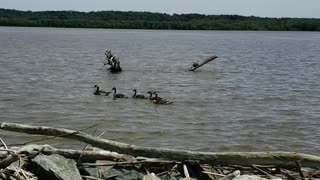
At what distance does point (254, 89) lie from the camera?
21.2 meters

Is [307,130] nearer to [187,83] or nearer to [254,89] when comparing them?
[254,89]

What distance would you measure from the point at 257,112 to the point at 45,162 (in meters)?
10.5

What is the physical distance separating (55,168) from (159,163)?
1.14 meters

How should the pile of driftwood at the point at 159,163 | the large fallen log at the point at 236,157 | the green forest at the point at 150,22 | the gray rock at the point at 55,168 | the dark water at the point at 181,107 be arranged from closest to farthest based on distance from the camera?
the gray rock at the point at 55,168 → the pile of driftwood at the point at 159,163 → the large fallen log at the point at 236,157 → the dark water at the point at 181,107 → the green forest at the point at 150,22

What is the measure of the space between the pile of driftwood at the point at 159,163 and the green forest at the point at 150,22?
115 metres

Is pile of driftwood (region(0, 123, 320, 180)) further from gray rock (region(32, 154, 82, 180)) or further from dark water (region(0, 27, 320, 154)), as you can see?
dark water (region(0, 27, 320, 154))

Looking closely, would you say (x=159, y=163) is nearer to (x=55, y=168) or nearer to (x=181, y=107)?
(x=55, y=168)

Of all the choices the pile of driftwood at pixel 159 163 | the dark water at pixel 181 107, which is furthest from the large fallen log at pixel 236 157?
the dark water at pixel 181 107

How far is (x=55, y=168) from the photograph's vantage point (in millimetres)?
5477

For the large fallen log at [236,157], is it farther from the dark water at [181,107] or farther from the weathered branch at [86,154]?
the dark water at [181,107]

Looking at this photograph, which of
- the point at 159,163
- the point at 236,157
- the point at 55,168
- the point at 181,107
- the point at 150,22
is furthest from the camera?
the point at 150,22

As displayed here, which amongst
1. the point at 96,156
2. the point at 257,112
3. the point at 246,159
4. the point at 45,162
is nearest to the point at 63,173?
the point at 45,162

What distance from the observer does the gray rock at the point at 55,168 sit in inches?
213

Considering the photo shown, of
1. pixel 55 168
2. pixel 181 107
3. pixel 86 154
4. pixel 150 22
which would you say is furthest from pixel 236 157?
pixel 150 22
